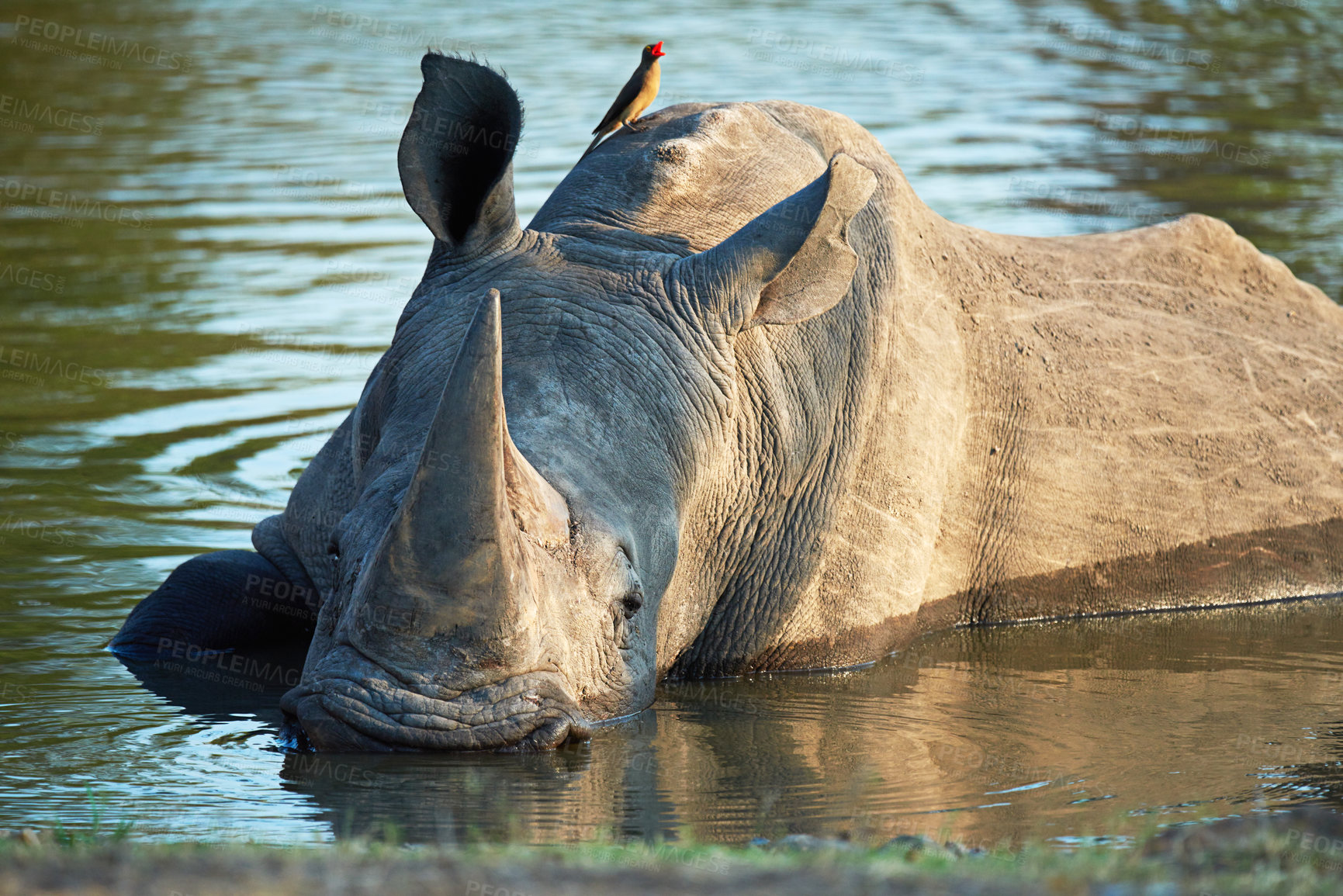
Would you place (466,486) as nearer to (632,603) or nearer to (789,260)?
(632,603)

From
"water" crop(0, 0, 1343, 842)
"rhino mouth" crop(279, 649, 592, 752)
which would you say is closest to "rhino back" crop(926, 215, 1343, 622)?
"water" crop(0, 0, 1343, 842)

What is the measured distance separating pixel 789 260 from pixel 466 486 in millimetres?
1750

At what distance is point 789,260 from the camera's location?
6.05 meters

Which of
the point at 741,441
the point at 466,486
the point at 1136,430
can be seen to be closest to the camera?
the point at 466,486

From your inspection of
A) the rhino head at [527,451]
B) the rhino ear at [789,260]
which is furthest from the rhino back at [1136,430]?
the rhino head at [527,451]

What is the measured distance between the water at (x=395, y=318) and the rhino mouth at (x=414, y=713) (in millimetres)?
125

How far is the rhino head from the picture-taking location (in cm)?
485

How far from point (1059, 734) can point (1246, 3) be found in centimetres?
2645

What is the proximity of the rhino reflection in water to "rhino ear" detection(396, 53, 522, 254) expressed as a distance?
1cm

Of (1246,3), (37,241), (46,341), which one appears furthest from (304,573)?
(1246,3)

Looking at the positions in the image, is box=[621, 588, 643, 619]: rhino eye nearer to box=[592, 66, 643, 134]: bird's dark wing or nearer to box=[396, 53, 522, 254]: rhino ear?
box=[396, 53, 522, 254]: rhino ear

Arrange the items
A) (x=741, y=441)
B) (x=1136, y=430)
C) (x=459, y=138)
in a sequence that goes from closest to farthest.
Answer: (x=459, y=138) < (x=741, y=441) < (x=1136, y=430)

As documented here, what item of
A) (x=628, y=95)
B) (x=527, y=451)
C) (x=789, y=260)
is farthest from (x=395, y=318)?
(x=527, y=451)

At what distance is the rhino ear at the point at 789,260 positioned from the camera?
19.7 ft
